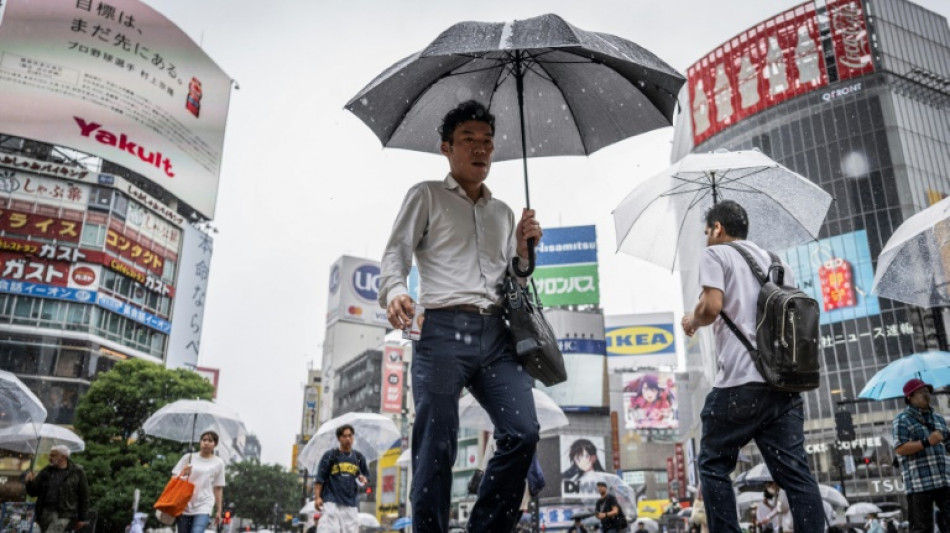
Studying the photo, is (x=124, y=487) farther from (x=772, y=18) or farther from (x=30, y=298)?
(x=772, y=18)

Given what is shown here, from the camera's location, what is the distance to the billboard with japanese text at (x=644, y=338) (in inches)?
2857

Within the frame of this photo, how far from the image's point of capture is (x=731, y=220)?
330 centimetres

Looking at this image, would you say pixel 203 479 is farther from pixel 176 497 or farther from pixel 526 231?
pixel 526 231

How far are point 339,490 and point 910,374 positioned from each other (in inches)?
242

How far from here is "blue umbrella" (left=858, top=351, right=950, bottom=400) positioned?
7262mm

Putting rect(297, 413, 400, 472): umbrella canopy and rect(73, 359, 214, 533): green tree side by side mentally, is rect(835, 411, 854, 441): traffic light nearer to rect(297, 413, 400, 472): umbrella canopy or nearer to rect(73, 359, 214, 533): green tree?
rect(297, 413, 400, 472): umbrella canopy

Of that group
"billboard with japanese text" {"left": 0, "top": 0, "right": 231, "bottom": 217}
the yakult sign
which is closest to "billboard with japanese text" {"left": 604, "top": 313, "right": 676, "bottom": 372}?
the yakult sign

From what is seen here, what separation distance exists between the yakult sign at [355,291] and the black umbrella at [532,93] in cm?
7526

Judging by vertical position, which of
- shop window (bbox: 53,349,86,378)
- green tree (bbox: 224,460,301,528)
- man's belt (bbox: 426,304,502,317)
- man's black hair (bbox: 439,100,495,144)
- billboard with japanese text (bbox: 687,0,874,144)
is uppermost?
billboard with japanese text (bbox: 687,0,874,144)

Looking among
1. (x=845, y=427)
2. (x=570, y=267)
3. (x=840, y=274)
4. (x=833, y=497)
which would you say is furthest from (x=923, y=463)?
(x=570, y=267)

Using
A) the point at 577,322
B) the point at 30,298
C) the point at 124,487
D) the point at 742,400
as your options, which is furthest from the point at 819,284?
the point at 742,400

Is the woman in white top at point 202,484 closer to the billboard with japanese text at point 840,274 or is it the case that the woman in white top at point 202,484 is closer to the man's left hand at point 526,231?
the man's left hand at point 526,231

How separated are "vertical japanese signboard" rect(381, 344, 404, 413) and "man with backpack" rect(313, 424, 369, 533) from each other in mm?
54199

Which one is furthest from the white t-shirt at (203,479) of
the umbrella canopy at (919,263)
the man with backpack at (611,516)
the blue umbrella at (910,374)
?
the blue umbrella at (910,374)
